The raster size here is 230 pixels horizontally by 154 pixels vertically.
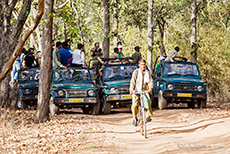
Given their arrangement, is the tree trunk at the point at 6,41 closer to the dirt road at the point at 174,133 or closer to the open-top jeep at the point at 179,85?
the dirt road at the point at 174,133

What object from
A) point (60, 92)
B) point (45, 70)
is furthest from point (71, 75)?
point (45, 70)

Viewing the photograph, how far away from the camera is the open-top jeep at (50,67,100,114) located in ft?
48.8

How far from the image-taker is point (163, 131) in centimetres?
1109

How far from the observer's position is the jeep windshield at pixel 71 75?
630 inches

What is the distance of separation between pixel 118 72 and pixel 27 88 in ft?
12.8

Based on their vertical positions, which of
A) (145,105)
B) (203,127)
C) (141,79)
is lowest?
(203,127)

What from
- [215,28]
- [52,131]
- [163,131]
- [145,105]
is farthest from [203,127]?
[215,28]

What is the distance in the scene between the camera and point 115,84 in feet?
51.9

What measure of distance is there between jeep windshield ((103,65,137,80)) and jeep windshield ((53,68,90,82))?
0.82m

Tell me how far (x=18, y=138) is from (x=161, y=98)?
7689mm

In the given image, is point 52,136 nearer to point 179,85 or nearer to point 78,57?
point 179,85

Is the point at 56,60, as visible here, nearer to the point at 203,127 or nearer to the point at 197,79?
the point at 197,79

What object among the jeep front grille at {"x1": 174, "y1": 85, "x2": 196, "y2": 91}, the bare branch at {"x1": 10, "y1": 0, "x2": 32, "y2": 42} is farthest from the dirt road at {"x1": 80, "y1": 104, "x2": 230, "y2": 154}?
the bare branch at {"x1": 10, "y1": 0, "x2": 32, "y2": 42}

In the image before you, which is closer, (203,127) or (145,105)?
(145,105)
